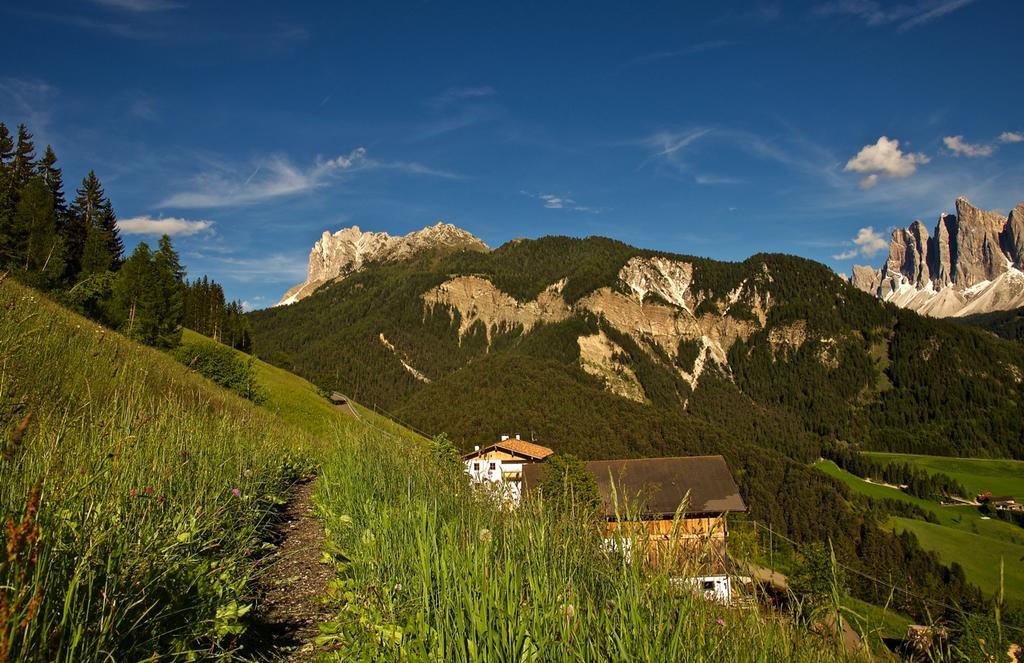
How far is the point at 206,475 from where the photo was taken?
486 cm

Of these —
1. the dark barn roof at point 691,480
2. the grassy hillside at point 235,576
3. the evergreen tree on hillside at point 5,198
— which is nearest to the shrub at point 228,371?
the evergreen tree on hillside at point 5,198

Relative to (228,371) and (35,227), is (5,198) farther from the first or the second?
(228,371)

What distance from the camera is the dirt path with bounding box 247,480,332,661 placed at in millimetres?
3570

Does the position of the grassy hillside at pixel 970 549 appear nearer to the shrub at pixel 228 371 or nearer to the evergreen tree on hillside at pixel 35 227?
the shrub at pixel 228 371

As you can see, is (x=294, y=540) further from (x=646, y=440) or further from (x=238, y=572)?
(x=646, y=440)

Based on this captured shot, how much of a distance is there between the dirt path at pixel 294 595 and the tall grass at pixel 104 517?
1.03 feet

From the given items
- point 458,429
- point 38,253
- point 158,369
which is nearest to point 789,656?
point 158,369

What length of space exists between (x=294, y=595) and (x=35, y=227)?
48949 millimetres

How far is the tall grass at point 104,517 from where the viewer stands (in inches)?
76.1

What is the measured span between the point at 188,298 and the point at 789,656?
282ft

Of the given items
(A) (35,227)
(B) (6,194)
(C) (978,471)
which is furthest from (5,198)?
(C) (978,471)

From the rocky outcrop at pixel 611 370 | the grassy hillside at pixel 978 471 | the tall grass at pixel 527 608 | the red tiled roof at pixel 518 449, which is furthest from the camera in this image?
the rocky outcrop at pixel 611 370

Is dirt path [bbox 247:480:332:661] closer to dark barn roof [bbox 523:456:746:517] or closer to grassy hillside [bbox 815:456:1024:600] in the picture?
dark barn roof [bbox 523:456:746:517]

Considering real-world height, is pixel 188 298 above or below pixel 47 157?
below
